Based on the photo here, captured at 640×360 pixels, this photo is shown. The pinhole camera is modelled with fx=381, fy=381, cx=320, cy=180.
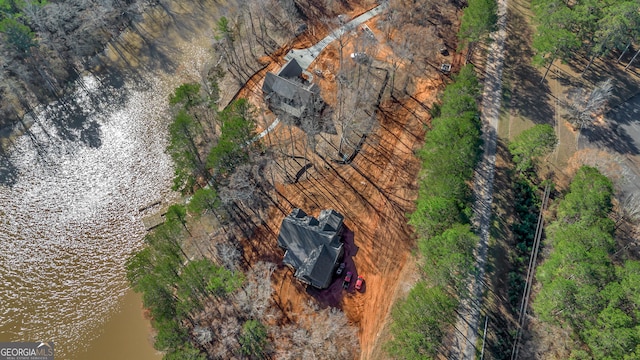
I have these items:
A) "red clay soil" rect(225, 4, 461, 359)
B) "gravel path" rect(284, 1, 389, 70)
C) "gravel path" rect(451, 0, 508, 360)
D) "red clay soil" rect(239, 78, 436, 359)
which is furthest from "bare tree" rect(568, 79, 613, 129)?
"gravel path" rect(284, 1, 389, 70)

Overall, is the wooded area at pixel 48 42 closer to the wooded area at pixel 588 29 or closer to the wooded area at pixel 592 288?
the wooded area at pixel 588 29

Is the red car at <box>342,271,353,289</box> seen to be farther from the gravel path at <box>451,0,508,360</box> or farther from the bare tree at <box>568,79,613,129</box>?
the bare tree at <box>568,79,613,129</box>

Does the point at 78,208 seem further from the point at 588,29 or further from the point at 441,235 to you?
the point at 588,29

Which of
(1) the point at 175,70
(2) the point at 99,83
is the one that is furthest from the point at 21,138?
(1) the point at 175,70

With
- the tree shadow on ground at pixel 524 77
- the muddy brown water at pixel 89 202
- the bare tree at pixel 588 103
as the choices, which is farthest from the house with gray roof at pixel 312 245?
the bare tree at pixel 588 103

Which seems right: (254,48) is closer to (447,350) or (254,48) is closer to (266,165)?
(266,165)

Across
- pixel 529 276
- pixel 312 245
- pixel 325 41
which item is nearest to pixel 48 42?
pixel 325 41
